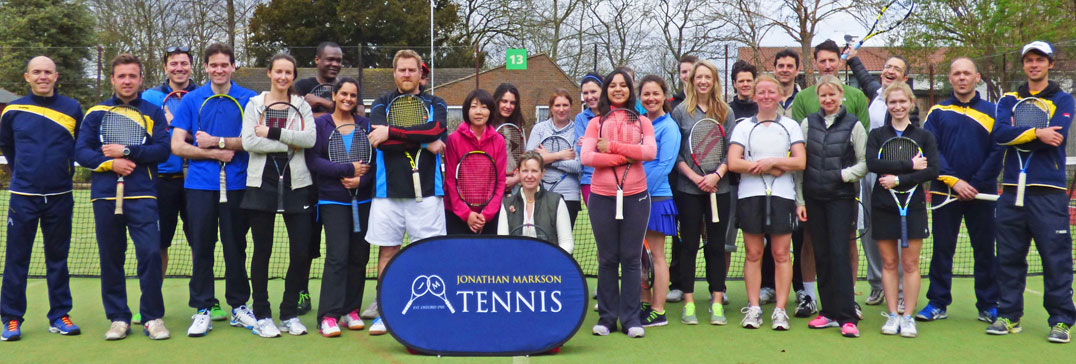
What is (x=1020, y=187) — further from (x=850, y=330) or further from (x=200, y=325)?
(x=200, y=325)

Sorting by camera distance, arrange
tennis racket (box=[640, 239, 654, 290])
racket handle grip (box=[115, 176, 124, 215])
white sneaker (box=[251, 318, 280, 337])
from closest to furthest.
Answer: racket handle grip (box=[115, 176, 124, 215])
white sneaker (box=[251, 318, 280, 337])
tennis racket (box=[640, 239, 654, 290])

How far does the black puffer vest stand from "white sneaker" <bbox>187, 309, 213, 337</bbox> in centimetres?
404

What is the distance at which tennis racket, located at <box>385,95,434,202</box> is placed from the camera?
16.4 feet

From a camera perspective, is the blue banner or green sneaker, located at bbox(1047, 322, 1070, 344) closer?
the blue banner

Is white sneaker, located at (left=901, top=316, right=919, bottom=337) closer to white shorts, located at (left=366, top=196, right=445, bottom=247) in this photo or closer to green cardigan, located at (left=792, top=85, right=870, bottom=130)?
green cardigan, located at (left=792, top=85, right=870, bottom=130)

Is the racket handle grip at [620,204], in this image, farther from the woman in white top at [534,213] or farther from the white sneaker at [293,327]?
the white sneaker at [293,327]

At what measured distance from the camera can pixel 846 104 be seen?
5.74 meters

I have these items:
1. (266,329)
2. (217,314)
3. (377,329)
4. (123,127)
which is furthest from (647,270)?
(123,127)

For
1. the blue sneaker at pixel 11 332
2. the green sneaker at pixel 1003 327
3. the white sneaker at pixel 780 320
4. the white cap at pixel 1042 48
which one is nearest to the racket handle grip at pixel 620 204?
the white sneaker at pixel 780 320

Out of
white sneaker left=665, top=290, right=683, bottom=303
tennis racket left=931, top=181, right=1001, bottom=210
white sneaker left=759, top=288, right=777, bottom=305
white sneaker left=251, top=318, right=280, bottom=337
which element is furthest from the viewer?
white sneaker left=665, top=290, right=683, bottom=303

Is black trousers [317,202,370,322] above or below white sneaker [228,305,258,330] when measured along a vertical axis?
above

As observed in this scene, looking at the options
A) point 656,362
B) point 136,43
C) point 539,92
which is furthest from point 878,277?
point 136,43

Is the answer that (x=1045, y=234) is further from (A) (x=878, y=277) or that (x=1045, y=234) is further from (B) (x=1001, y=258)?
(A) (x=878, y=277)

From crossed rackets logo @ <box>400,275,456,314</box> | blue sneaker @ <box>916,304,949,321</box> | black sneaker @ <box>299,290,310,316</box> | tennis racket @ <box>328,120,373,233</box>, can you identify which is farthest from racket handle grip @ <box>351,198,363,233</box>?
blue sneaker @ <box>916,304,949,321</box>
